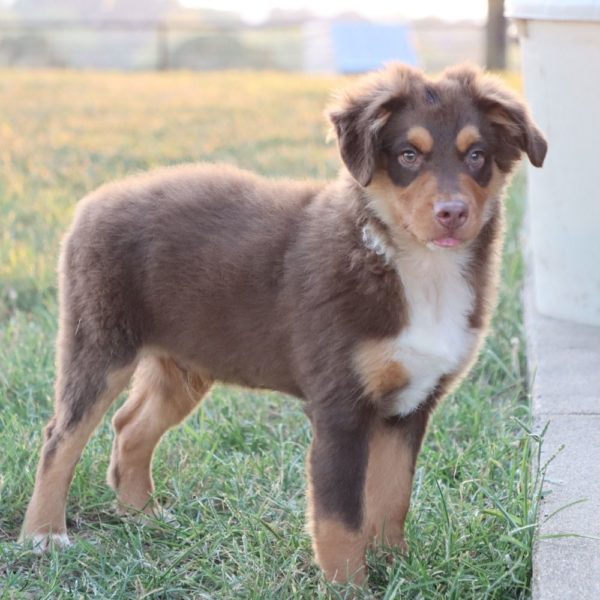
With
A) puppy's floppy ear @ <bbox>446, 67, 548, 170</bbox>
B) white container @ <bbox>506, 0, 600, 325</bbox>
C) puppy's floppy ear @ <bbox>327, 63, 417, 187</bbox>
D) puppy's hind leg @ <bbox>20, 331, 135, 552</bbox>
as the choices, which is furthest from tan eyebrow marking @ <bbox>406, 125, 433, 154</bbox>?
white container @ <bbox>506, 0, 600, 325</bbox>

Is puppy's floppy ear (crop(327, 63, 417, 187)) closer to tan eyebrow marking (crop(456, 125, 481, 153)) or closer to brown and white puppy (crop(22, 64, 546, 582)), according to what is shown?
brown and white puppy (crop(22, 64, 546, 582))

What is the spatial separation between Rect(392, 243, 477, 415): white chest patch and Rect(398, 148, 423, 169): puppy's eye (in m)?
0.29

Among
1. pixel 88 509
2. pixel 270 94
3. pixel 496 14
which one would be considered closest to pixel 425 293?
pixel 88 509

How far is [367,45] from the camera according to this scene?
83.4ft

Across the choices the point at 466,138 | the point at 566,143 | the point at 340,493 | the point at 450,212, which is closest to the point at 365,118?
the point at 466,138

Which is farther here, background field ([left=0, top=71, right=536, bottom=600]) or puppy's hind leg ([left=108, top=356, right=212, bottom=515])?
puppy's hind leg ([left=108, top=356, right=212, bottom=515])

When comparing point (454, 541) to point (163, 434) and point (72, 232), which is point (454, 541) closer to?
point (163, 434)

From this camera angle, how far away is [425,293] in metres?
3.73

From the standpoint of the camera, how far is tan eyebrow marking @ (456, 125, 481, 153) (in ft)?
11.7

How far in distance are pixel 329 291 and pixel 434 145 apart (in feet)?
1.80

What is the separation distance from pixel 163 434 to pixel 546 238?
6.88 feet

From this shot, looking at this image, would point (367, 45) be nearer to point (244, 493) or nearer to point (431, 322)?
point (244, 493)

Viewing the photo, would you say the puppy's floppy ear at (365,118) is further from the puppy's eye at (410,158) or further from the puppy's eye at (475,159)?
the puppy's eye at (475,159)

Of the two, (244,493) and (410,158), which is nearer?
(410,158)
